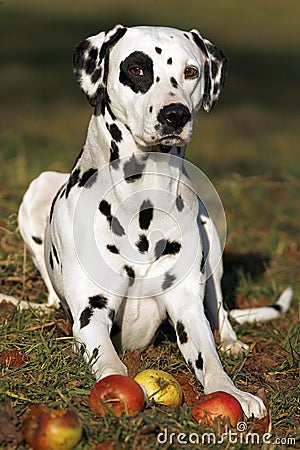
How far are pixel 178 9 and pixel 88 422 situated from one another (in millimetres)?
27174

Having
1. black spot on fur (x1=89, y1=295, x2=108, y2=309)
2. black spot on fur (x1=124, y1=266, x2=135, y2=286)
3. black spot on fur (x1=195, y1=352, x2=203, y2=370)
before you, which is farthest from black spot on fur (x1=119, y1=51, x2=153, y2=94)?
black spot on fur (x1=195, y1=352, x2=203, y2=370)

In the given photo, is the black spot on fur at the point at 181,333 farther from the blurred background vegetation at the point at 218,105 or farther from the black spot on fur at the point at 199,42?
the blurred background vegetation at the point at 218,105

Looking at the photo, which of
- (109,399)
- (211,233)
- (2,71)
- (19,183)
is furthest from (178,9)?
(109,399)

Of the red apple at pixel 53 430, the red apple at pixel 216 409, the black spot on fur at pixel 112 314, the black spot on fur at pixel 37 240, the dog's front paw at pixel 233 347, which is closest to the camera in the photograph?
the red apple at pixel 53 430

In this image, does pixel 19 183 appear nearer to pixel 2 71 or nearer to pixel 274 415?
pixel 274 415

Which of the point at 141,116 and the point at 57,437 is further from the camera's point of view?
the point at 141,116

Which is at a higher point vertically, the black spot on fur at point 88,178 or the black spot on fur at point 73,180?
the black spot on fur at point 88,178

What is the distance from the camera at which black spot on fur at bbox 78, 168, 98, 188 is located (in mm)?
4762

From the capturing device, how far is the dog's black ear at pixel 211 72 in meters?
4.82

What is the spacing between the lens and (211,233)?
18.1ft

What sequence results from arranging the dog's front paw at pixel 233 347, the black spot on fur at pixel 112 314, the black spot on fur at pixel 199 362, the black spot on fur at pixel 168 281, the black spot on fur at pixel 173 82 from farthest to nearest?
1. the dog's front paw at pixel 233 347
2. the black spot on fur at pixel 168 281
3. the black spot on fur at pixel 112 314
4. the black spot on fur at pixel 199 362
5. the black spot on fur at pixel 173 82

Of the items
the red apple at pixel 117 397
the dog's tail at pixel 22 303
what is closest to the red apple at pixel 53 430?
the red apple at pixel 117 397

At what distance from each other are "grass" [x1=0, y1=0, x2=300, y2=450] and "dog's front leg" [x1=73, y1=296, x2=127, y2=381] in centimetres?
8

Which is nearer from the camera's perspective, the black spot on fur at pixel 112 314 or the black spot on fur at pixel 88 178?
Answer: the black spot on fur at pixel 112 314
